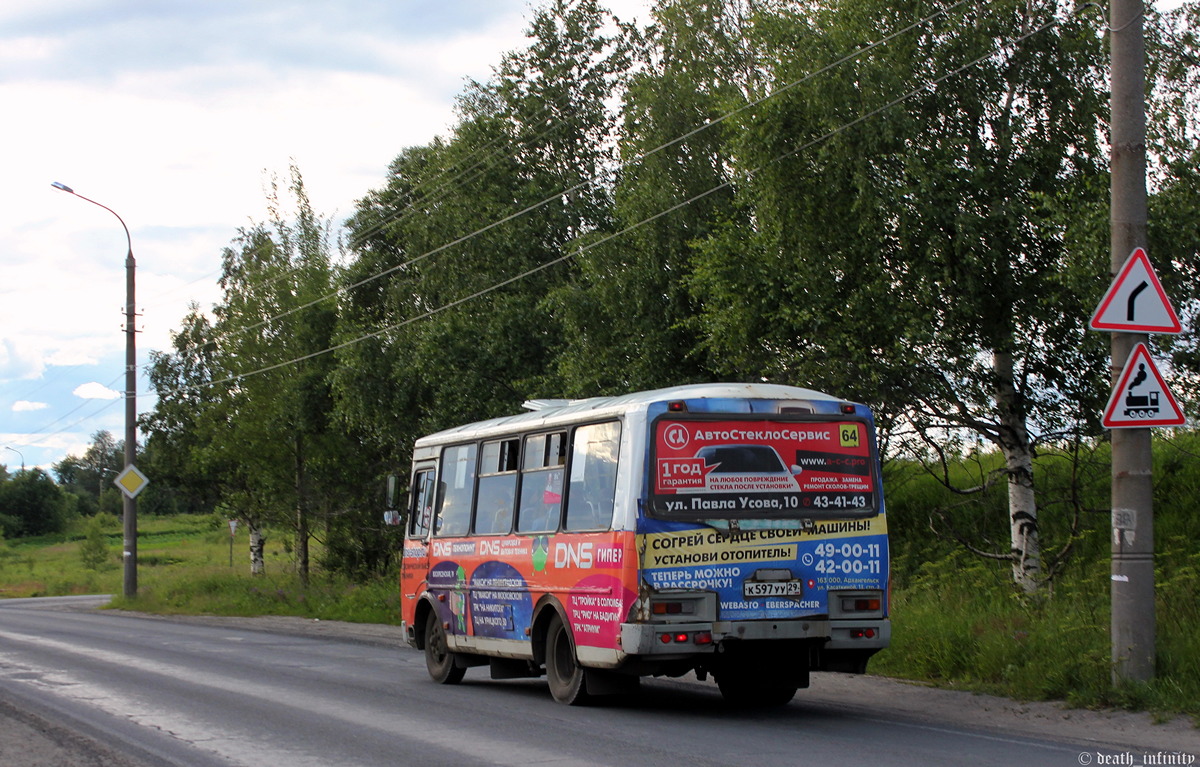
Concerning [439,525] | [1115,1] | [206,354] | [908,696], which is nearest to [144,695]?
[439,525]

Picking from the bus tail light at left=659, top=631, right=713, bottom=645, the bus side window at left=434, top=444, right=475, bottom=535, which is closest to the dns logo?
the bus tail light at left=659, top=631, right=713, bottom=645

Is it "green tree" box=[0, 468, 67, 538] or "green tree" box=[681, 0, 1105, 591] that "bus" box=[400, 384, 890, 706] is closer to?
"green tree" box=[681, 0, 1105, 591]

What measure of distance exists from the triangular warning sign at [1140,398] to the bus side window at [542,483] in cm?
504

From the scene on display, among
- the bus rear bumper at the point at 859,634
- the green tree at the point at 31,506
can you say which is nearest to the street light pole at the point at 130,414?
the bus rear bumper at the point at 859,634

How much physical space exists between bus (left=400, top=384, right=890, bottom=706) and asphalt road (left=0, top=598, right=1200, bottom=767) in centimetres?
53

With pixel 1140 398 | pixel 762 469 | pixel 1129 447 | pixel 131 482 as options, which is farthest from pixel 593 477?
pixel 131 482

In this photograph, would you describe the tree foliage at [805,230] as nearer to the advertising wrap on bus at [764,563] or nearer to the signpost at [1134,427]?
the signpost at [1134,427]

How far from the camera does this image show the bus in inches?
425

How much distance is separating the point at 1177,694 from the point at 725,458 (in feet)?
13.4

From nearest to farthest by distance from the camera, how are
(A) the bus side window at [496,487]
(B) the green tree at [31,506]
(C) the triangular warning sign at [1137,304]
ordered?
(C) the triangular warning sign at [1137,304] → (A) the bus side window at [496,487] → (B) the green tree at [31,506]

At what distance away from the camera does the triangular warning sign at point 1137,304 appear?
10.8 metres

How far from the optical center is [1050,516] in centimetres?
2291

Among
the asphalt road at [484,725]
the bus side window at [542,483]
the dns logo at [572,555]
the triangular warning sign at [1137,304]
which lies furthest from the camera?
the bus side window at [542,483]

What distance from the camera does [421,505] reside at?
16.2 meters
